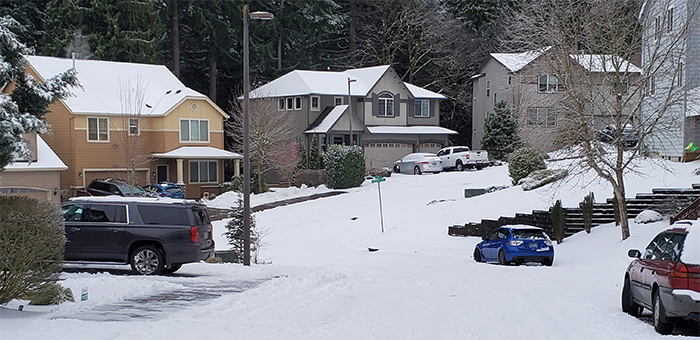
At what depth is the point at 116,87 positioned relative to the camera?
4778cm

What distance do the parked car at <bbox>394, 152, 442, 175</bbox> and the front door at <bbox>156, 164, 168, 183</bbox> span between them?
701 inches

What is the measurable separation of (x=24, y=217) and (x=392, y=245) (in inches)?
868

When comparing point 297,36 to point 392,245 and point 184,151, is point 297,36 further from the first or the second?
point 392,245

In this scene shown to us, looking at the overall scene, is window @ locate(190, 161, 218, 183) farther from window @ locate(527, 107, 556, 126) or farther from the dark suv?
the dark suv

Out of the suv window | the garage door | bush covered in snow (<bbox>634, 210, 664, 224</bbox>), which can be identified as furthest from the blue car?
the garage door

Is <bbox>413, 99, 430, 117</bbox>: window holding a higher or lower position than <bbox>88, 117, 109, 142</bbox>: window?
higher

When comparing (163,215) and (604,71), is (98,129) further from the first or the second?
(604,71)

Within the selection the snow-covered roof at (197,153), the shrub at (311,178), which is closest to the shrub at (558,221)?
the shrub at (311,178)

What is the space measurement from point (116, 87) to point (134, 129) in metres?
3.40

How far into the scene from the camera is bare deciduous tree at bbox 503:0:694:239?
23859 millimetres

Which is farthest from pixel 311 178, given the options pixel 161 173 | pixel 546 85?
pixel 546 85

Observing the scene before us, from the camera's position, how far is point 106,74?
48.8 metres

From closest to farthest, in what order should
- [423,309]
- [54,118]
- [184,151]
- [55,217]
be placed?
[55,217]
[423,309]
[54,118]
[184,151]

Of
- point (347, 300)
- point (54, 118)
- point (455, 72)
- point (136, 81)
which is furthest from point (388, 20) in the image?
point (347, 300)
